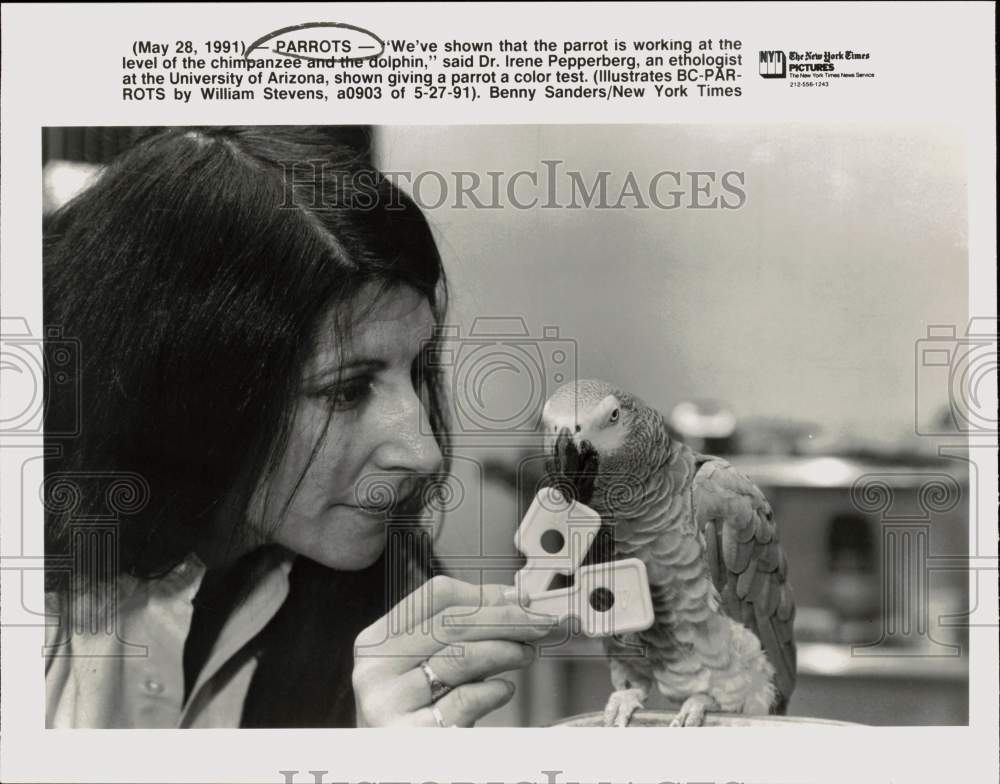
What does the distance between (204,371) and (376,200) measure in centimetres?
34

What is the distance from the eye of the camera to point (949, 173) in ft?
4.43

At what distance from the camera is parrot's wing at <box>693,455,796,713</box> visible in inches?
50.9

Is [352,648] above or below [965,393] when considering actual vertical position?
below

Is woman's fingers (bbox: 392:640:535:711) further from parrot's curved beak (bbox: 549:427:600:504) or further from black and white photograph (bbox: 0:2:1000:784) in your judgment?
parrot's curved beak (bbox: 549:427:600:504)

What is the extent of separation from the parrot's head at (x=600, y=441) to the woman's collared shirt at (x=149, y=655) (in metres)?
0.42

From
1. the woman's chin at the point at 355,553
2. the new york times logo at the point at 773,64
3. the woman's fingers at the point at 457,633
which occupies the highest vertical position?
the new york times logo at the point at 773,64

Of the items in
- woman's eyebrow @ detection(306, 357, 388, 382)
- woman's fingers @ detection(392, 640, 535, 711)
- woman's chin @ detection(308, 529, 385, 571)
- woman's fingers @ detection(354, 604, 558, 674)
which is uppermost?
woman's eyebrow @ detection(306, 357, 388, 382)

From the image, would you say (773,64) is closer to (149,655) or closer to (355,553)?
(355,553)

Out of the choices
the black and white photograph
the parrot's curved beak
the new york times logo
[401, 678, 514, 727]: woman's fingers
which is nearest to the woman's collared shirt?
the black and white photograph

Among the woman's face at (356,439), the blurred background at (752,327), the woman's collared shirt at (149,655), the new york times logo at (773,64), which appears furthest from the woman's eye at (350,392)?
the new york times logo at (773,64)

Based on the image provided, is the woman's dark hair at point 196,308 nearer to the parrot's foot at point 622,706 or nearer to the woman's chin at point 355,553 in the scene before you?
the woman's chin at point 355,553

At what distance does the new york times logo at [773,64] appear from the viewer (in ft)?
4.40

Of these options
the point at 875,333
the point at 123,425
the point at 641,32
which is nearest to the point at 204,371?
the point at 123,425

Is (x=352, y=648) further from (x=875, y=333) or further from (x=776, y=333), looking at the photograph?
(x=875, y=333)
